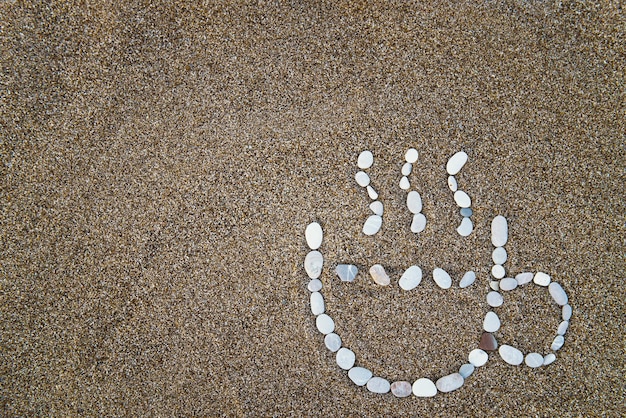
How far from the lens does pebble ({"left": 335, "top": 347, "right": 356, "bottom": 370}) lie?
1479mm

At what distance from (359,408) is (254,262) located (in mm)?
475

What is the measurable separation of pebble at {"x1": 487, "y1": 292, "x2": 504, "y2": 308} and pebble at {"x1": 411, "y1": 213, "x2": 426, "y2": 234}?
0.26 metres

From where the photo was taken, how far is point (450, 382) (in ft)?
4.86

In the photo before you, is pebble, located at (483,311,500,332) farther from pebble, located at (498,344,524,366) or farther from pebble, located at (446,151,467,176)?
pebble, located at (446,151,467,176)

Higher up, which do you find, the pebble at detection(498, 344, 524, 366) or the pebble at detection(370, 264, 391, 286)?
the pebble at detection(370, 264, 391, 286)

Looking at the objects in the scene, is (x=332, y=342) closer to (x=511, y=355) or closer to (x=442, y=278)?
(x=442, y=278)

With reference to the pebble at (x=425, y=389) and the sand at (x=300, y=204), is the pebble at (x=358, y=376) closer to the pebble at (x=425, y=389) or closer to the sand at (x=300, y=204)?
the sand at (x=300, y=204)

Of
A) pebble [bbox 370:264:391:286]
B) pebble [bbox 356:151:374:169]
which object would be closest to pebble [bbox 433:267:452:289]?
pebble [bbox 370:264:391:286]

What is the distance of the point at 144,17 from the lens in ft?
4.81

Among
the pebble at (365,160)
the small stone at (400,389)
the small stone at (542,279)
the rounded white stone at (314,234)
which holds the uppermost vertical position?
the pebble at (365,160)

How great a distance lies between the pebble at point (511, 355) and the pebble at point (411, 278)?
29 centimetres

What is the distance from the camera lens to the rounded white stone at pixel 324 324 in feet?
4.86

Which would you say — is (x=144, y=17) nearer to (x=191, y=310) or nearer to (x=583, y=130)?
(x=191, y=310)

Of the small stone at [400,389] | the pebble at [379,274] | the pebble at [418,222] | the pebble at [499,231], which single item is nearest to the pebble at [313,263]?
the pebble at [379,274]
